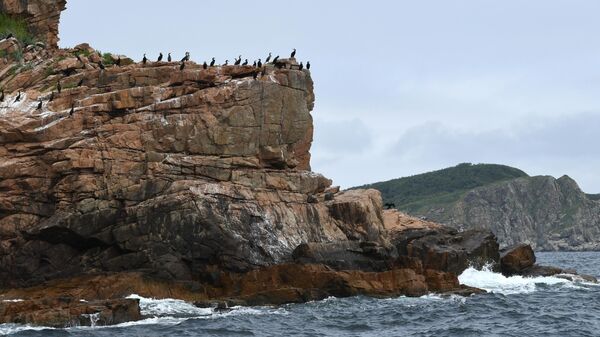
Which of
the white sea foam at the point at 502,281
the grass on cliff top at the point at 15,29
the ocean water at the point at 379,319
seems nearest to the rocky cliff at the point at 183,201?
the white sea foam at the point at 502,281

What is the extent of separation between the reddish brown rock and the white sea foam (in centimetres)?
117

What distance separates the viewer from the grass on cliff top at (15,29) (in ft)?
233

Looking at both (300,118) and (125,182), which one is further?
(300,118)

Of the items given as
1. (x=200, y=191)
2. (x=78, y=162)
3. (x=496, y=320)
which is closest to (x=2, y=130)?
(x=78, y=162)

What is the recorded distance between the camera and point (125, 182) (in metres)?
55.1

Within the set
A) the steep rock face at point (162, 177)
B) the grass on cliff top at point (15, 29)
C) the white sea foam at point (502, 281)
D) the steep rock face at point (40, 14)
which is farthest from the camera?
the steep rock face at point (40, 14)

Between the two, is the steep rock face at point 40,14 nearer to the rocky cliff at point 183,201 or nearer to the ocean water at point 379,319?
the rocky cliff at point 183,201

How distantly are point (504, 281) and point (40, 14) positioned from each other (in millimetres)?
41109

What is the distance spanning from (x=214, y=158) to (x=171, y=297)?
32.8 ft

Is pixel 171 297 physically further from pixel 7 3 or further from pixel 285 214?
pixel 7 3

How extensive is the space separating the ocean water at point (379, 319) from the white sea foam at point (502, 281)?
3.59 meters

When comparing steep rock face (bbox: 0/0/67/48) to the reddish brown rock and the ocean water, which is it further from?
the reddish brown rock

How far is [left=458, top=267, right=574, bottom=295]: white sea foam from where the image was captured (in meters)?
60.5

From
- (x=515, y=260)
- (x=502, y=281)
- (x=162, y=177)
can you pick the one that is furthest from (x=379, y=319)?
(x=515, y=260)
